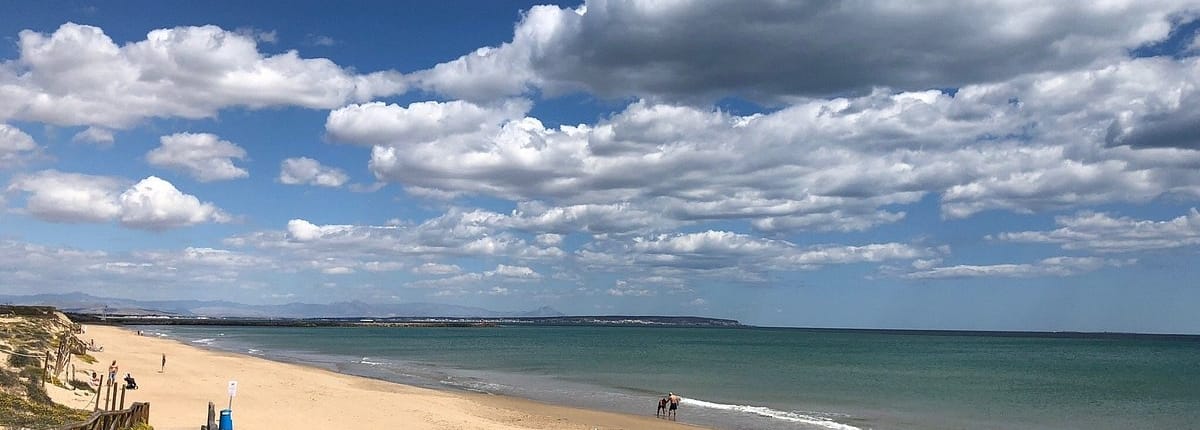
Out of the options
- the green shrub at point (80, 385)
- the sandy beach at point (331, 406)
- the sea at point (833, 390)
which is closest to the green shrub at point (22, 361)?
the green shrub at point (80, 385)

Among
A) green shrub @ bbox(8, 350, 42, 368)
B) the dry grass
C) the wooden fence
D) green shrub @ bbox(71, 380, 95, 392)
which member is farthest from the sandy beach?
green shrub @ bbox(8, 350, 42, 368)

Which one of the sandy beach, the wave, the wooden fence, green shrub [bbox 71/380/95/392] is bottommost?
the wave

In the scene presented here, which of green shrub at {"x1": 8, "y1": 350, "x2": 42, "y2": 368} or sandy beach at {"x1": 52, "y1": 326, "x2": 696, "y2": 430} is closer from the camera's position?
sandy beach at {"x1": 52, "y1": 326, "x2": 696, "y2": 430}

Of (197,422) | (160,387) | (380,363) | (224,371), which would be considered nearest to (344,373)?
(224,371)

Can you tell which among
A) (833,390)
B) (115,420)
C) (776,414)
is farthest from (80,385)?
(833,390)

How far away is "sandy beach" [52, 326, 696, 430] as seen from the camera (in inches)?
1211

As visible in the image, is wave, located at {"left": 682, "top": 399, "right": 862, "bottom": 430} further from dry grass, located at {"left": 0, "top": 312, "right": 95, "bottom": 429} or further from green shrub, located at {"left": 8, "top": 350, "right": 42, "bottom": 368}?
green shrub, located at {"left": 8, "top": 350, "right": 42, "bottom": 368}

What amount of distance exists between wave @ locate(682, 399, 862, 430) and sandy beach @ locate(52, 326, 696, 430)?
3647 millimetres

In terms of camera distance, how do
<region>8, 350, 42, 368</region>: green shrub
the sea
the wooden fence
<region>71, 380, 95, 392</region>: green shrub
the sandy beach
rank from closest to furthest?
the wooden fence < the sandy beach < <region>8, 350, 42, 368</region>: green shrub < <region>71, 380, 95, 392</region>: green shrub < the sea

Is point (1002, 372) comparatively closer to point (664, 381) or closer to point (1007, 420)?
point (664, 381)

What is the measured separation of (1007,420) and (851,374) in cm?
3204

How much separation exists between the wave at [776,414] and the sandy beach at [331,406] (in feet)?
12.0

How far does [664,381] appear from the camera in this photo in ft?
198

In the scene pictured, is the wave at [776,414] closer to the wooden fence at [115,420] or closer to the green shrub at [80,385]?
the wooden fence at [115,420]
